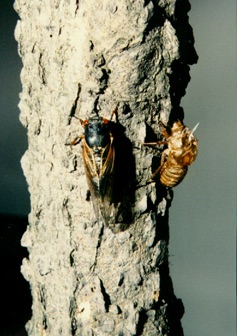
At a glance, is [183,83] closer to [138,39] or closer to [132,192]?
[138,39]

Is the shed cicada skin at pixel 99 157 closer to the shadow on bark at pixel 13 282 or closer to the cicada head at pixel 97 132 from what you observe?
the cicada head at pixel 97 132

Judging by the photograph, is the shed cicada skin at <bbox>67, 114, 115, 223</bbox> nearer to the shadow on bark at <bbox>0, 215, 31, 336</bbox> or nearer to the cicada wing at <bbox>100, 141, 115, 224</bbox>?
the cicada wing at <bbox>100, 141, 115, 224</bbox>

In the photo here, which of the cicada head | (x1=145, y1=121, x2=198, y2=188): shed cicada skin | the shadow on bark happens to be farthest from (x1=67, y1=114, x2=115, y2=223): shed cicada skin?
the shadow on bark

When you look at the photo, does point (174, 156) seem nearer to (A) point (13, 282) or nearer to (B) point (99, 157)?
(B) point (99, 157)

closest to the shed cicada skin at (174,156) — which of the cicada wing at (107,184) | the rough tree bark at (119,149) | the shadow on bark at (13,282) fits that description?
the rough tree bark at (119,149)

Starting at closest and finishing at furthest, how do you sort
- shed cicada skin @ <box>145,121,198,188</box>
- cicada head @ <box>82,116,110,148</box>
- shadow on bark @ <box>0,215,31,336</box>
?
1. cicada head @ <box>82,116,110,148</box>
2. shed cicada skin @ <box>145,121,198,188</box>
3. shadow on bark @ <box>0,215,31,336</box>

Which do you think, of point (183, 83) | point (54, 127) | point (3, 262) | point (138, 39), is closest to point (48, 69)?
point (54, 127)

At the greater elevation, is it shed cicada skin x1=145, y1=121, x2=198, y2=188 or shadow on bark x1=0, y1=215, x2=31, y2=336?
shed cicada skin x1=145, y1=121, x2=198, y2=188
